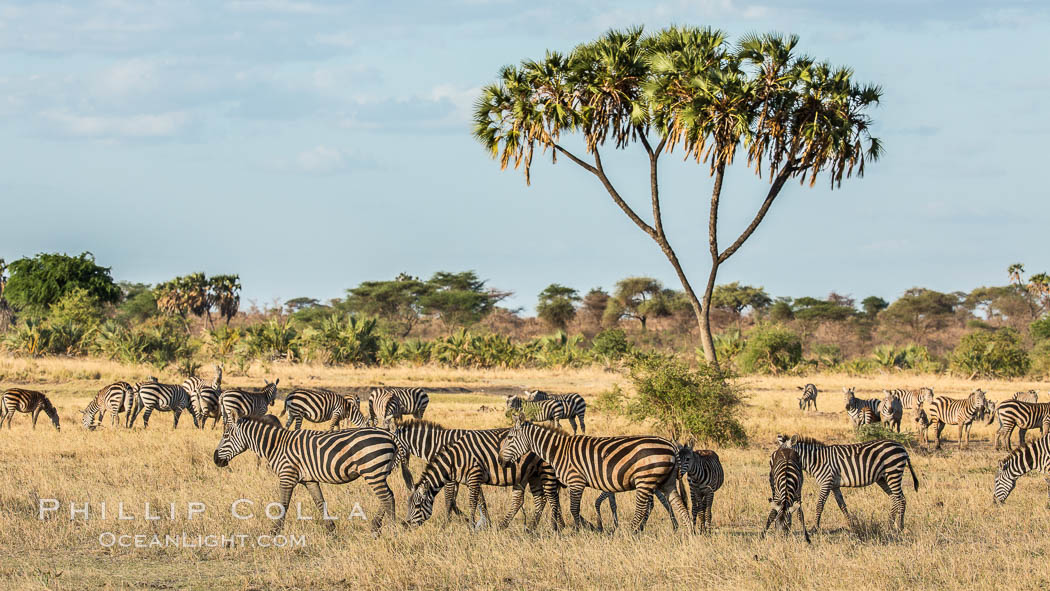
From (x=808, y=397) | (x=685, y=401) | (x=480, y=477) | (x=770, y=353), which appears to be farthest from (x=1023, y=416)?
(x=770, y=353)

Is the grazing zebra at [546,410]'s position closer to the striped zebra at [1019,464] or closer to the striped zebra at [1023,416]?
the striped zebra at [1023,416]

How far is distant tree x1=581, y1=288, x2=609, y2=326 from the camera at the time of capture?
255 feet

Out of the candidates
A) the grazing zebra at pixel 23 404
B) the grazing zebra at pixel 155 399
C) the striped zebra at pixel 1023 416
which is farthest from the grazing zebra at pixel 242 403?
the striped zebra at pixel 1023 416

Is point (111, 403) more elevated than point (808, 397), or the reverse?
point (808, 397)

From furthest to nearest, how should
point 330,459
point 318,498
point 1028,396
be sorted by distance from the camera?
point 1028,396 < point 318,498 < point 330,459

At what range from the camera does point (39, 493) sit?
39.9 feet

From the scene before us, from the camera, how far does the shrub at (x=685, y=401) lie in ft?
63.1

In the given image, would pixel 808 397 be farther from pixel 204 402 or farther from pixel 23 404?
pixel 23 404

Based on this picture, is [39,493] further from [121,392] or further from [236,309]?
[236,309]

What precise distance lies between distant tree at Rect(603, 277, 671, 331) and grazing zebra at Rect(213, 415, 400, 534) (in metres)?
63.4

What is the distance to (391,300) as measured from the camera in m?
74.1

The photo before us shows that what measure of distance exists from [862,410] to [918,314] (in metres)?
56.2

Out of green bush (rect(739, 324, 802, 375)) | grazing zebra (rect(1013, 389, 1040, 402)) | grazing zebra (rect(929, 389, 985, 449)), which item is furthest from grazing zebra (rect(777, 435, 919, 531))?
green bush (rect(739, 324, 802, 375))

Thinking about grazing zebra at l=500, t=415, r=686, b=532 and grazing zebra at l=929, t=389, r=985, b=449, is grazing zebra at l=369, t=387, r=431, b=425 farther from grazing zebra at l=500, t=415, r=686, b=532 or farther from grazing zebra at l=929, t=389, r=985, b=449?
grazing zebra at l=929, t=389, r=985, b=449
